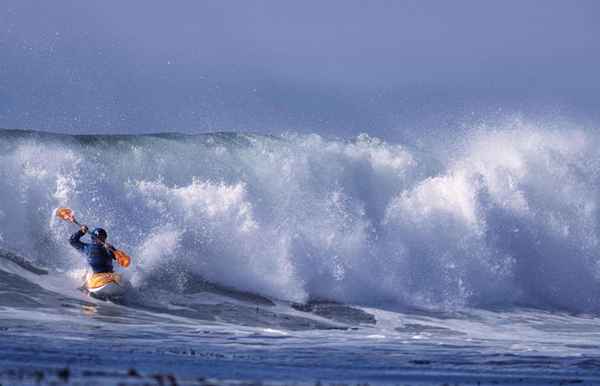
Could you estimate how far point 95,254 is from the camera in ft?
60.2

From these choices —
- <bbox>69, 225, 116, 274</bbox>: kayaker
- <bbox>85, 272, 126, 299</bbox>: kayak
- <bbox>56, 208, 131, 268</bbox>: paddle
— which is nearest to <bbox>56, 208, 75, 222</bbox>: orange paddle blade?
<bbox>56, 208, 131, 268</bbox>: paddle

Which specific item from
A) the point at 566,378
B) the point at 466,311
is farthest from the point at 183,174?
the point at 566,378

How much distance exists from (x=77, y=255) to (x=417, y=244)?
319 inches

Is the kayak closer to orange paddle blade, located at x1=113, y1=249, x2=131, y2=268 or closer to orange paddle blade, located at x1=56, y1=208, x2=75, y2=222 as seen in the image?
orange paddle blade, located at x1=113, y1=249, x2=131, y2=268

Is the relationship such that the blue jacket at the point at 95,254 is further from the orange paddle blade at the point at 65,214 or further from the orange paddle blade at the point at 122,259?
the orange paddle blade at the point at 65,214

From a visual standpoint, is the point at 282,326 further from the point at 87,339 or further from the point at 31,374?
the point at 31,374

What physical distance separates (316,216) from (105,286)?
298 inches

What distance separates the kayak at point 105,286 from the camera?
17.9 meters

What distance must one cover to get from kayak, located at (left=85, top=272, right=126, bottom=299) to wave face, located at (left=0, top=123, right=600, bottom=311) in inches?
74.1

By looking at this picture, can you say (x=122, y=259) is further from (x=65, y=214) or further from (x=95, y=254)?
(x=65, y=214)

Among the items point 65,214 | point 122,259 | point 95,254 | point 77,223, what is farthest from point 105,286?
point 65,214

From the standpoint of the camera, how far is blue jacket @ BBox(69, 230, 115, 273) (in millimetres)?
18281

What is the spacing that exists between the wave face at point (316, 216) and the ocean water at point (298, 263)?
42 millimetres

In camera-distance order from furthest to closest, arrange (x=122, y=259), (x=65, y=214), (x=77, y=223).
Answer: (x=65, y=214) < (x=77, y=223) < (x=122, y=259)
